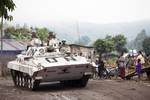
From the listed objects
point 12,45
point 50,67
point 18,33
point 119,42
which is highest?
point 18,33

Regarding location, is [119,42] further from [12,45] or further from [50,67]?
[50,67]

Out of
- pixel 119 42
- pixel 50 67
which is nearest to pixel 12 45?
pixel 50 67

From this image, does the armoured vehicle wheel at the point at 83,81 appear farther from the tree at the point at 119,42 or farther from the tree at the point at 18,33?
the tree at the point at 119,42

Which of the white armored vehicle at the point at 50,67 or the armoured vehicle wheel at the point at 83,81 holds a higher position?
the white armored vehicle at the point at 50,67

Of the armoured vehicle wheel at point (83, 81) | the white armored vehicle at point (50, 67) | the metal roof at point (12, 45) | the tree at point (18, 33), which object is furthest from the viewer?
the tree at point (18, 33)

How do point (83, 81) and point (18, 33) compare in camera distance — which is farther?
point (18, 33)

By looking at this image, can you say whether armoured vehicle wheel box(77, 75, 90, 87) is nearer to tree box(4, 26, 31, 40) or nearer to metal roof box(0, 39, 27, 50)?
metal roof box(0, 39, 27, 50)

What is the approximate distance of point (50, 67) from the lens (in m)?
18.5

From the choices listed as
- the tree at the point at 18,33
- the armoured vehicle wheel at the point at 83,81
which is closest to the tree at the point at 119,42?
the tree at the point at 18,33

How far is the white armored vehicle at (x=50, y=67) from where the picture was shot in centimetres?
1856

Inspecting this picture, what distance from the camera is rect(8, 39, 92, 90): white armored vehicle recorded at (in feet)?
60.9

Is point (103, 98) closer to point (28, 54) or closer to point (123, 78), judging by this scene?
point (28, 54)

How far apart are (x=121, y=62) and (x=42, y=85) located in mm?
5211

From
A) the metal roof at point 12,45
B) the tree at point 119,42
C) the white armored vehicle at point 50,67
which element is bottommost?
the white armored vehicle at point 50,67
